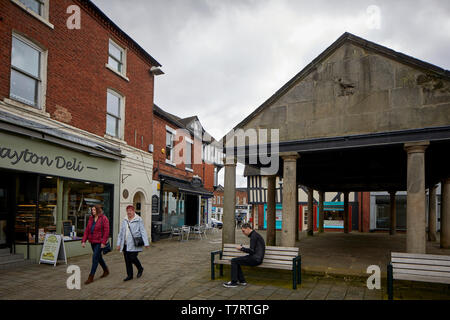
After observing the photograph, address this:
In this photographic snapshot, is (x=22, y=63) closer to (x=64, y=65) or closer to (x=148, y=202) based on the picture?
(x=64, y=65)

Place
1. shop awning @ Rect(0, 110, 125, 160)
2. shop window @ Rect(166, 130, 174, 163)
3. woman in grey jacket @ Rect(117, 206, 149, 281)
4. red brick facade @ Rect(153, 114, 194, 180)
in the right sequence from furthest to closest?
shop window @ Rect(166, 130, 174, 163)
red brick facade @ Rect(153, 114, 194, 180)
shop awning @ Rect(0, 110, 125, 160)
woman in grey jacket @ Rect(117, 206, 149, 281)

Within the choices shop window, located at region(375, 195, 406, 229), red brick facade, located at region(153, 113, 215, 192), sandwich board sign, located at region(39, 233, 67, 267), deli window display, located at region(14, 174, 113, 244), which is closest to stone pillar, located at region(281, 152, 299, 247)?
sandwich board sign, located at region(39, 233, 67, 267)

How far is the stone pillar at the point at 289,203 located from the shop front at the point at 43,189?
7.03 metres

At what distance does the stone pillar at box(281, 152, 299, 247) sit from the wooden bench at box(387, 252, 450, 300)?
261 centimetres

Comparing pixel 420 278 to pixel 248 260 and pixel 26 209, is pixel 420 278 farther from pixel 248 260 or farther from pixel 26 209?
pixel 26 209

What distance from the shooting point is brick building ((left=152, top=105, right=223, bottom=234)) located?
1761cm

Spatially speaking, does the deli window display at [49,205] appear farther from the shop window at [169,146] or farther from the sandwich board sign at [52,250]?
the shop window at [169,146]

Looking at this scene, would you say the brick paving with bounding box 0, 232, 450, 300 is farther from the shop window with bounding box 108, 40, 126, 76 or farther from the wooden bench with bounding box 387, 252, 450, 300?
the shop window with bounding box 108, 40, 126, 76

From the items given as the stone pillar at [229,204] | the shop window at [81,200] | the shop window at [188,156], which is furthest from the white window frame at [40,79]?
the shop window at [188,156]

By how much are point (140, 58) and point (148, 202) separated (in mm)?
6889

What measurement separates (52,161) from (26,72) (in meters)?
2.74

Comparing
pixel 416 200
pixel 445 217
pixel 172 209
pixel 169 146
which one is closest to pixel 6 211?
pixel 169 146

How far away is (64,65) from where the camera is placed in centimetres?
1107

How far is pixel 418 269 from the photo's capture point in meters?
6.37
